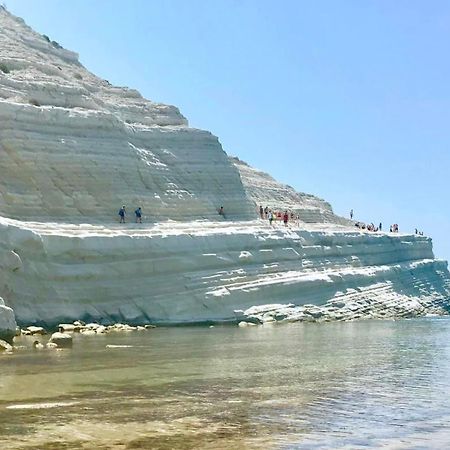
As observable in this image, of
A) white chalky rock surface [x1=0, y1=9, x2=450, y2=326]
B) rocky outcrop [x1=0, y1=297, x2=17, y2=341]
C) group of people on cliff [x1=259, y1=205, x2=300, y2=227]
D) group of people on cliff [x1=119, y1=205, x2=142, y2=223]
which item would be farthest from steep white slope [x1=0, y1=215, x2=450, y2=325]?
rocky outcrop [x1=0, y1=297, x2=17, y2=341]

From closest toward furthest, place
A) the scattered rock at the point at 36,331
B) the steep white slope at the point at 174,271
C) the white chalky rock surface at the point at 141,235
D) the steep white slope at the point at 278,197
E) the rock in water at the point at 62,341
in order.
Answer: the rock in water at the point at 62,341 < the scattered rock at the point at 36,331 < the steep white slope at the point at 174,271 < the white chalky rock surface at the point at 141,235 < the steep white slope at the point at 278,197

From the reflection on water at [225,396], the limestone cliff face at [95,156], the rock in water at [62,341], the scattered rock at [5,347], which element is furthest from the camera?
the limestone cliff face at [95,156]

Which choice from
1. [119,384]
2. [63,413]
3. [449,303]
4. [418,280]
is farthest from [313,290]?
[63,413]

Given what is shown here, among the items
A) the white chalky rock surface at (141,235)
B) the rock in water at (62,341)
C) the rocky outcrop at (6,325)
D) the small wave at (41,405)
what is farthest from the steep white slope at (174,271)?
the small wave at (41,405)

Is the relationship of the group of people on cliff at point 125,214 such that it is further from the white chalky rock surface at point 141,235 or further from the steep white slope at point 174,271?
the steep white slope at point 174,271

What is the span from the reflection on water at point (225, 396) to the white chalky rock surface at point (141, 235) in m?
7.35

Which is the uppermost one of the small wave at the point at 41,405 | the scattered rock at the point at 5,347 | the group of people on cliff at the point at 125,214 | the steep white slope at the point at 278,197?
the steep white slope at the point at 278,197

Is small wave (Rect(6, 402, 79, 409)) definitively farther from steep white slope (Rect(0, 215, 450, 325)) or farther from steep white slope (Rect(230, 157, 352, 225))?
steep white slope (Rect(230, 157, 352, 225))

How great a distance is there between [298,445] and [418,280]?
49257mm

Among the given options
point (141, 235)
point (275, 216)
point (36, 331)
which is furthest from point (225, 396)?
point (275, 216)

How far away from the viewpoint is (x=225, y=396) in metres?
14.3

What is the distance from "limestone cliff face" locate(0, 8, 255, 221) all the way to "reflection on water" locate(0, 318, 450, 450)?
48.4 ft

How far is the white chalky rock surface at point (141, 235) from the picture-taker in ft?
113

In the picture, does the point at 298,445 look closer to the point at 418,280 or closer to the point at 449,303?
the point at 418,280
